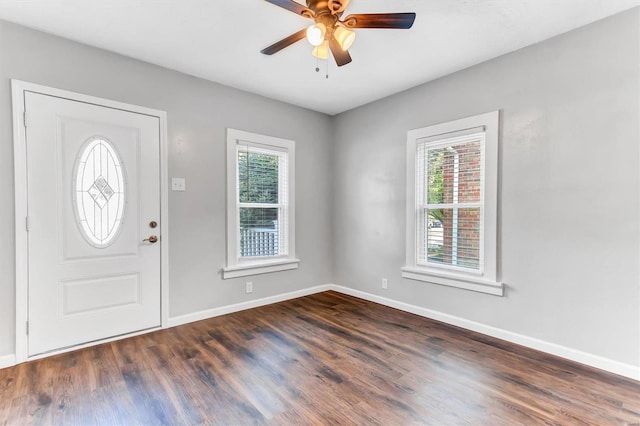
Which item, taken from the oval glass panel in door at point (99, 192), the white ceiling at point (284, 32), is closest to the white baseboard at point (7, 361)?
the oval glass panel in door at point (99, 192)

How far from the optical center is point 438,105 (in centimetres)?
328

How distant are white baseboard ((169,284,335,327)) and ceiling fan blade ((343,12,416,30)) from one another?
304 cm

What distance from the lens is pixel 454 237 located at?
3189 millimetres

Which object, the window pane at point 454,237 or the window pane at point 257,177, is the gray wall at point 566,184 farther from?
the window pane at point 257,177

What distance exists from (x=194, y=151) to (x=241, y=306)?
1857 millimetres

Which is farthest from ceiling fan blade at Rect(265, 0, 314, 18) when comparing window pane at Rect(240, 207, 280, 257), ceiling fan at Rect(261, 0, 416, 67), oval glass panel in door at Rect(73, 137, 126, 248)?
window pane at Rect(240, 207, 280, 257)

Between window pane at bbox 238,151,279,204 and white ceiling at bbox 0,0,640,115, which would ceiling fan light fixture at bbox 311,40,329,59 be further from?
window pane at bbox 238,151,279,204

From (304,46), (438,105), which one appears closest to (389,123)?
(438,105)

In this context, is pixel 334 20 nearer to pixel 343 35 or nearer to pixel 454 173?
pixel 343 35

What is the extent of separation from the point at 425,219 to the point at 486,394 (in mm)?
1867

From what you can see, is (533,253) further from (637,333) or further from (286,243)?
(286,243)

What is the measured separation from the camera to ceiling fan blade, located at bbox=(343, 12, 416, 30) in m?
1.77

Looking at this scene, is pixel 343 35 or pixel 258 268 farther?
pixel 258 268

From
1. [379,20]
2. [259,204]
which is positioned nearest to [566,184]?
[379,20]
